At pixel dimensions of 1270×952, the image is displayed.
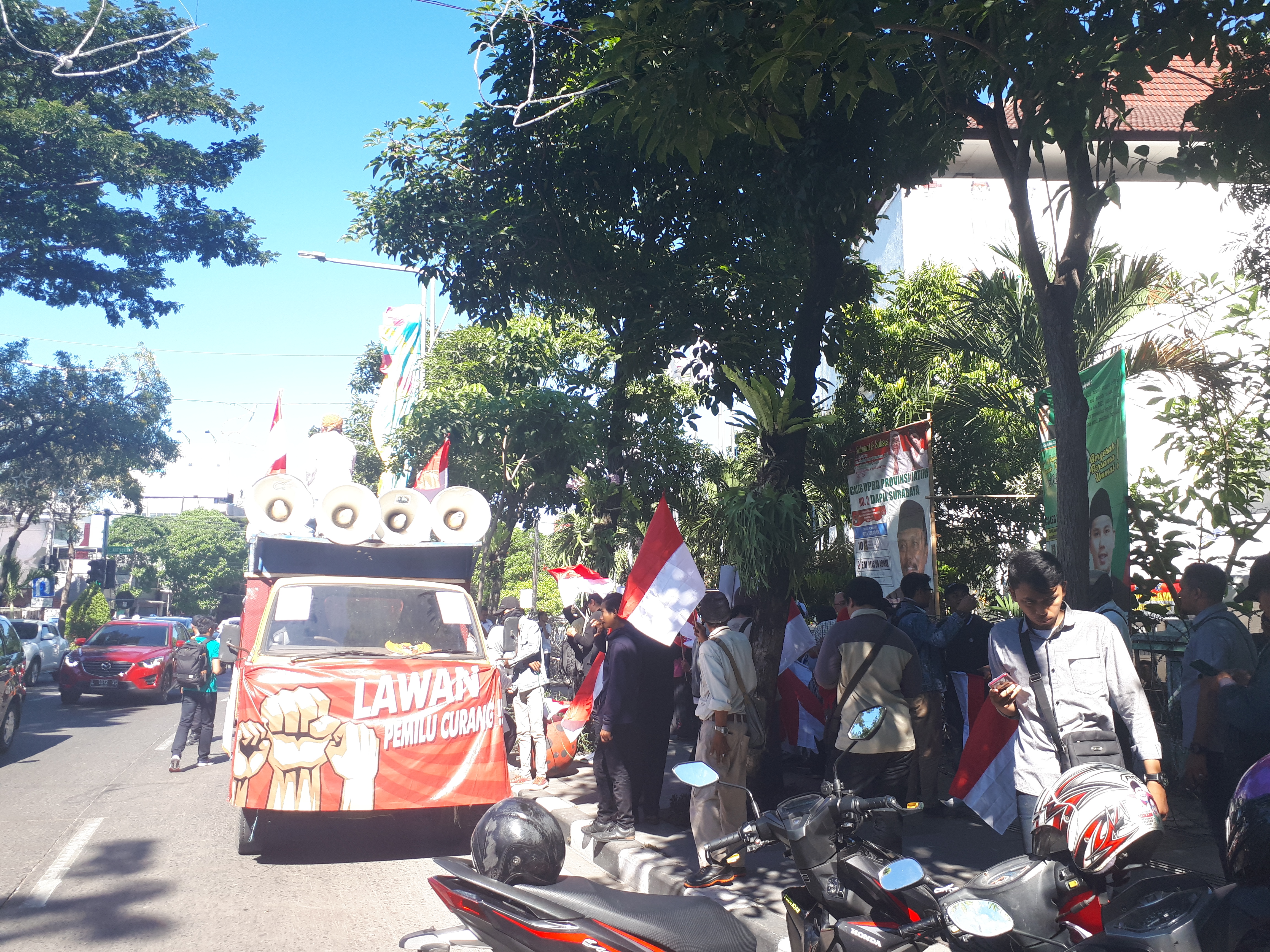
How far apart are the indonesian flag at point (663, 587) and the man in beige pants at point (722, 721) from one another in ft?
1.19

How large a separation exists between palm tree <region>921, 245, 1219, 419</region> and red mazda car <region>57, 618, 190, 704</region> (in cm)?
1404

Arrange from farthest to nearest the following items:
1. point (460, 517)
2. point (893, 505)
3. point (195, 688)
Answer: point (195, 688)
point (893, 505)
point (460, 517)

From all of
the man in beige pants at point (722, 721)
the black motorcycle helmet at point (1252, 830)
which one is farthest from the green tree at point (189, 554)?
the black motorcycle helmet at point (1252, 830)

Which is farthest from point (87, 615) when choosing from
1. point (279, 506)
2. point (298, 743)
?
point (298, 743)

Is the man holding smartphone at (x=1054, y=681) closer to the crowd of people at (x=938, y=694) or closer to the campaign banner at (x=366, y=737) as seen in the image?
the crowd of people at (x=938, y=694)

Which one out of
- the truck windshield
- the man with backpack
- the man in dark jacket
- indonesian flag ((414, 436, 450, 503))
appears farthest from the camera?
indonesian flag ((414, 436, 450, 503))

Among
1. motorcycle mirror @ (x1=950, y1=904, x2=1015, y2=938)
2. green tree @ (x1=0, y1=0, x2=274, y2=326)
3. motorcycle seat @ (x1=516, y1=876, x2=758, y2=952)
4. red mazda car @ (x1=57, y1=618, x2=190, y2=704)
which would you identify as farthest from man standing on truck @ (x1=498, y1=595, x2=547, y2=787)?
green tree @ (x1=0, y1=0, x2=274, y2=326)

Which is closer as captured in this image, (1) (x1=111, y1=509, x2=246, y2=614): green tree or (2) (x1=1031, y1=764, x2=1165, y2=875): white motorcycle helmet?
(2) (x1=1031, y1=764, x2=1165, y2=875): white motorcycle helmet

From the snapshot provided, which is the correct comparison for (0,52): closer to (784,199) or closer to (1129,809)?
(784,199)

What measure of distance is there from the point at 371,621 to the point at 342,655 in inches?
21.4

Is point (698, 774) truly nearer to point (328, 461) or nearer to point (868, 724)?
point (868, 724)

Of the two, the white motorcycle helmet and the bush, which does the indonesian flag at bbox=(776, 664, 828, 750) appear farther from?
the bush

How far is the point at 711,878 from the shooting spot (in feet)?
18.7

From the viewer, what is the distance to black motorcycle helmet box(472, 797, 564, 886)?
10.5ft
